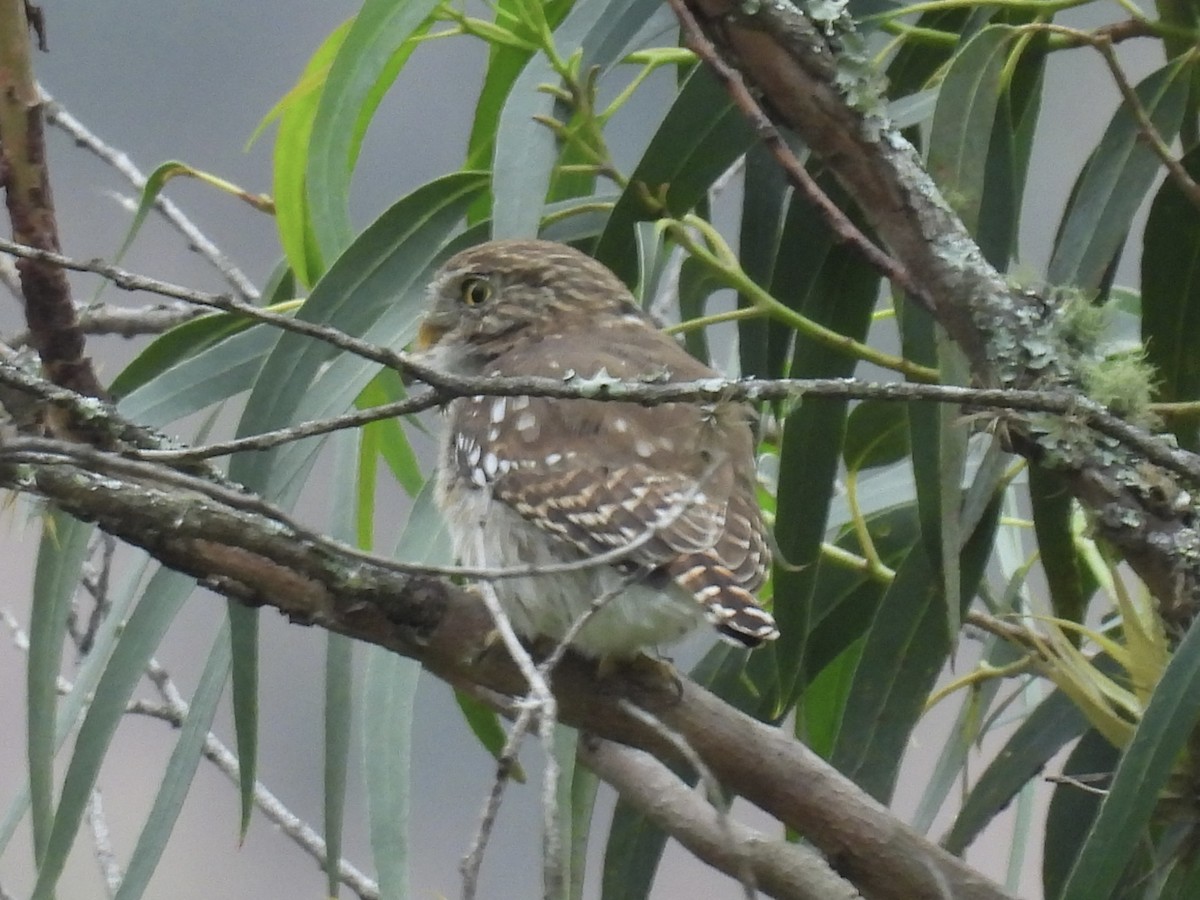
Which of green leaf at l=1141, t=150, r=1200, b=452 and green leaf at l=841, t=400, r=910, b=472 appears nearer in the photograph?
green leaf at l=1141, t=150, r=1200, b=452

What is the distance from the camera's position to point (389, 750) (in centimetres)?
130

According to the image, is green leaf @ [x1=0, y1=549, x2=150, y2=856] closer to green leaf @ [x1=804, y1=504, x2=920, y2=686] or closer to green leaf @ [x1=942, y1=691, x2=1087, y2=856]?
green leaf @ [x1=804, y1=504, x2=920, y2=686]

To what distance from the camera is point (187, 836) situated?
3197 mm

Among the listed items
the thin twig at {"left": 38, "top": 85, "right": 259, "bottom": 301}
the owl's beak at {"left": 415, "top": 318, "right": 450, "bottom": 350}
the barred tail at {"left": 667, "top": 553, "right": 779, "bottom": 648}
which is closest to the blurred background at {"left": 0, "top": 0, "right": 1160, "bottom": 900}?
the thin twig at {"left": 38, "top": 85, "right": 259, "bottom": 301}

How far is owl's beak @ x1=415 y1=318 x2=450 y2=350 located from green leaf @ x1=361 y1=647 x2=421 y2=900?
1.52 feet

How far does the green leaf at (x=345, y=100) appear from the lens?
1367mm

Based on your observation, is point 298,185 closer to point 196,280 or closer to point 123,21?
point 196,280

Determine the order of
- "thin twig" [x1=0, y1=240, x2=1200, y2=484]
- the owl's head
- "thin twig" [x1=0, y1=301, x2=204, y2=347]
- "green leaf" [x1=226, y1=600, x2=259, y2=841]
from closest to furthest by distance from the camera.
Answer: "thin twig" [x1=0, y1=240, x2=1200, y2=484] < "green leaf" [x1=226, y1=600, x2=259, y2=841] < the owl's head < "thin twig" [x1=0, y1=301, x2=204, y2=347]

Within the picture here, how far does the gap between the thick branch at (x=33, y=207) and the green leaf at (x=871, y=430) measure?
0.75m

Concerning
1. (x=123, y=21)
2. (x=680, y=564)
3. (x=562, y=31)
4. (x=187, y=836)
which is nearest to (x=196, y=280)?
(x=123, y=21)

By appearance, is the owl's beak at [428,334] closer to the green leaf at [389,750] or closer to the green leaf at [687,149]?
the green leaf at [687,149]

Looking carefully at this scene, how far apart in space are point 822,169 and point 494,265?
38cm

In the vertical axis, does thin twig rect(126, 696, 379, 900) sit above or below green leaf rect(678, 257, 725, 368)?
below

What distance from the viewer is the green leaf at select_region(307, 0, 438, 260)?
137 centimetres
